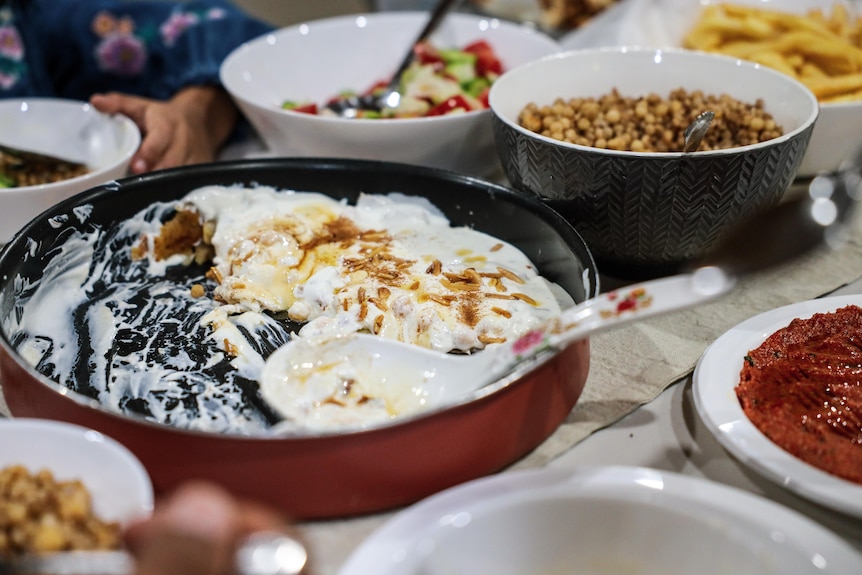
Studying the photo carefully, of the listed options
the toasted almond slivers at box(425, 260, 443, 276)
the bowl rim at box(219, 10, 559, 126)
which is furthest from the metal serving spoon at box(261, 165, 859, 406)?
the bowl rim at box(219, 10, 559, 126)

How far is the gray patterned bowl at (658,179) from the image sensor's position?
1088 millimetres

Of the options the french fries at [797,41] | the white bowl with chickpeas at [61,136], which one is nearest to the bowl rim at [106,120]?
the white bowl with chickpeas at [61,136]

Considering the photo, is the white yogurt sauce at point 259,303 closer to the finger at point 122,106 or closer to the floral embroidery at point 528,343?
the floral embroidery at point 528,343

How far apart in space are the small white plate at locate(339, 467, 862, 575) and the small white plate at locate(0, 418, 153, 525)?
209 mm

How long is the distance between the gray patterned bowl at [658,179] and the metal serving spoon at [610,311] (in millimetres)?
297

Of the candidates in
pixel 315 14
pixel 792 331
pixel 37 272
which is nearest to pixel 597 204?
pixel 792 331

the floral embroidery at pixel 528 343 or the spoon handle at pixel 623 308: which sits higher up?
the spoon handle at pixel 623 308

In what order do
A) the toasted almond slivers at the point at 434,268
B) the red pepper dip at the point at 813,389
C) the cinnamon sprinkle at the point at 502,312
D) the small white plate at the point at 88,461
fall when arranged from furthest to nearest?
the toasted almond slivers at the point at 434,268, the cinnamon sprinkle at the point at 502,312, the red pepper dip at the point at 813,389, the small white plate at the point at 88,461

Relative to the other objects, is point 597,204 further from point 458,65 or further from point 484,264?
point 458,65

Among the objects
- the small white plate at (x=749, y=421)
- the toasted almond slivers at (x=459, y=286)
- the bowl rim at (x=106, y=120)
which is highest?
the small white plate at (x=749, y=421)

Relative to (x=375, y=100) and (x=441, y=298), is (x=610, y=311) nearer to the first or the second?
(x=441, y=298)

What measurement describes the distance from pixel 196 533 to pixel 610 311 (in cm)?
46

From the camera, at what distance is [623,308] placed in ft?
2.63

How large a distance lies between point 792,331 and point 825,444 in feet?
0.74
